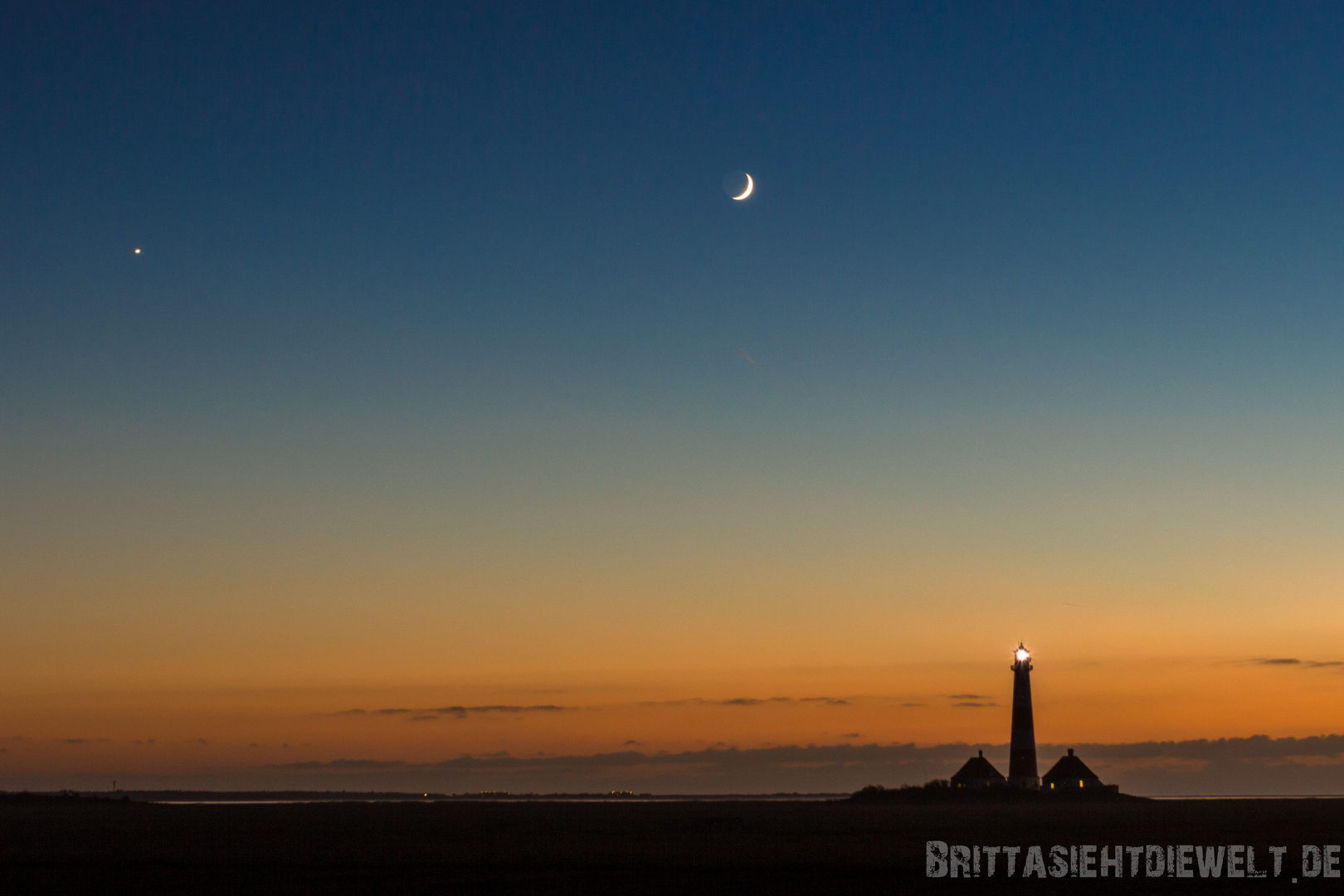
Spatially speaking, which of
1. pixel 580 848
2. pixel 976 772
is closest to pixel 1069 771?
pixel 976 772

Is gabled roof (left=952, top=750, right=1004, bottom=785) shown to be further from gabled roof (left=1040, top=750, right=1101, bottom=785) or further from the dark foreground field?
the dark foreground field

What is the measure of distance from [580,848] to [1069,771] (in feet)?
168

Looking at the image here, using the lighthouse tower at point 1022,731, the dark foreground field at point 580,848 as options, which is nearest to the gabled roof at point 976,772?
the lighthouse tower at point 1022,731

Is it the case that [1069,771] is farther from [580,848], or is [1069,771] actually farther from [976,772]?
[580,848]

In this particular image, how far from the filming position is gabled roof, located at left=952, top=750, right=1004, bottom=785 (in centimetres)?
7594

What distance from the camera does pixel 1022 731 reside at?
74000 mm

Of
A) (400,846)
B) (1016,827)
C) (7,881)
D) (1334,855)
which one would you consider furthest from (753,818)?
(7,881)

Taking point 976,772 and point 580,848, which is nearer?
point 580,848

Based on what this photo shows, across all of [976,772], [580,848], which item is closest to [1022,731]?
[976,772]

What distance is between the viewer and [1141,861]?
99.5ft

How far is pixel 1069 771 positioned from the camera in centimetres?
7725

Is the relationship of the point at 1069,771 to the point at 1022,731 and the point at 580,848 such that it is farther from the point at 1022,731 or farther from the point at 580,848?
the point at 580,848

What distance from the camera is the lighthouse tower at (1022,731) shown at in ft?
240

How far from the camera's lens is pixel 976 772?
76.6 metres
